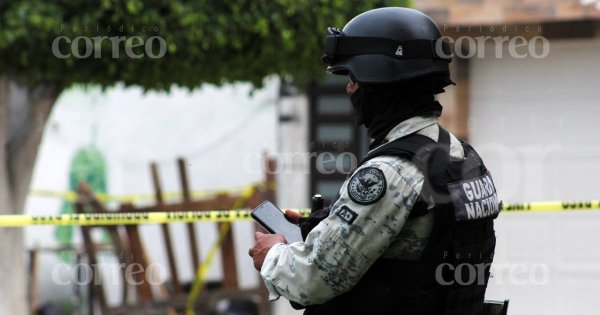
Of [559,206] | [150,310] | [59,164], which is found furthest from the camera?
[59,164]

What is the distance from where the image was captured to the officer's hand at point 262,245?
8.78ft

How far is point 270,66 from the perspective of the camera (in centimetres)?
704

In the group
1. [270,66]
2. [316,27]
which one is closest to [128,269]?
[270,66]

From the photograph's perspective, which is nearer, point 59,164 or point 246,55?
point 246,55

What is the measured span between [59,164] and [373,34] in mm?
8924

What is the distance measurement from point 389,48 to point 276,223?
0.58 meters

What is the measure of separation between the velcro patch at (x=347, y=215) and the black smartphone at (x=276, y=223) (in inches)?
11.8

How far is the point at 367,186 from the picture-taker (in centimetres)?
248

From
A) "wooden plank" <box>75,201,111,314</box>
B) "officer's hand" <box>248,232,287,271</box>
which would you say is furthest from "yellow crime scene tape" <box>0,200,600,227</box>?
"wooden plank" <box>75,201,111,314</box>

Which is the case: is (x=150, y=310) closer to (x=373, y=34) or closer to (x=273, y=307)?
(x=273, y=307)

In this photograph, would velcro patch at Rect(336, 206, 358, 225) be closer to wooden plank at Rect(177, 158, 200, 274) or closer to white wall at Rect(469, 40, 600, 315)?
white wall at Rect(469, 40, 600, 315)

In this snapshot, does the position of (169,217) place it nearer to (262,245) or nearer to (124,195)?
(262,245)

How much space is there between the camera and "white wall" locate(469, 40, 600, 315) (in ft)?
26.8
